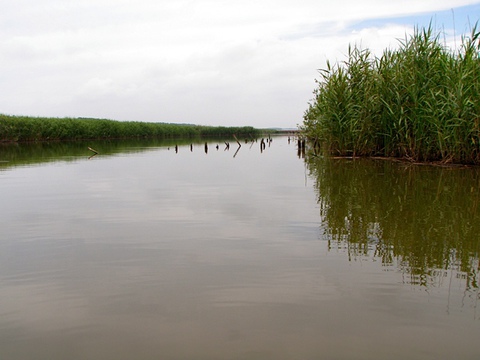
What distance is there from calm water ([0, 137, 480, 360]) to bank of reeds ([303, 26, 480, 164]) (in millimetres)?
3976

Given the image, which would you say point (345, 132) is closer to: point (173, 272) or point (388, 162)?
point (388, 162)

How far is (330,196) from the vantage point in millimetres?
7734

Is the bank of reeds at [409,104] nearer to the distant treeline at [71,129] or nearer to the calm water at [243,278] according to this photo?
the calm water at [243,278]

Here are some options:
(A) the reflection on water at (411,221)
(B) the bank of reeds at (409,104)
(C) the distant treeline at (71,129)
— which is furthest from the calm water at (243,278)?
(C) the distant treeline at (71,129)

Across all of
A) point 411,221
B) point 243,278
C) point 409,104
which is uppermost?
point 409,104

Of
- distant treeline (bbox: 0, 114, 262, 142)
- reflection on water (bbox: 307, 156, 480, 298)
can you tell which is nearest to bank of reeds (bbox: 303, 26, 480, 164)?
reflection on water (bbox: 307, 156, 480, 298)

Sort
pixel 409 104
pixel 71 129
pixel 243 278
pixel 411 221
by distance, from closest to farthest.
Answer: pixel 243 278, pixel 411 221, pixel 409 104, pixel 71 129

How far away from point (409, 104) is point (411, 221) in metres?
7.78

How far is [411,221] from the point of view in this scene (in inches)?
216

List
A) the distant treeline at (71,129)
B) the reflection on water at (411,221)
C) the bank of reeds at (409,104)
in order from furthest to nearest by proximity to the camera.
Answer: the distant treeline at (71,129) < the bank of reeds at (409,104) < the reflection on water at (411,221)

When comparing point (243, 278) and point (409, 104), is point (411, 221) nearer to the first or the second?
point (243, 278)

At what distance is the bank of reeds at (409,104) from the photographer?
1043 cm

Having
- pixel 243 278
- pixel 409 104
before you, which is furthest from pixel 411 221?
pixel 409 104

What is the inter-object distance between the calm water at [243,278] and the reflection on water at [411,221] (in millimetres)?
28
